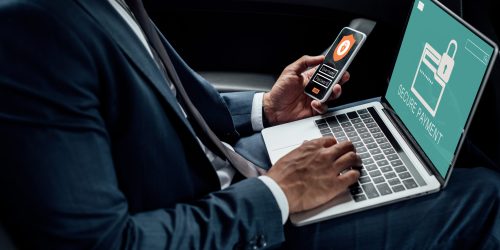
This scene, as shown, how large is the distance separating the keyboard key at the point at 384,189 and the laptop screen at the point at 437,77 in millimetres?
93

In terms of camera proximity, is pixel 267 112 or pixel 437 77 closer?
pixel 437 77

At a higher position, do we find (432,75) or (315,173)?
(432,75)

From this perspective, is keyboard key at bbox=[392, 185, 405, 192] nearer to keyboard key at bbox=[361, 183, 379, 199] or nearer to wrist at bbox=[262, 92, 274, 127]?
keyboard key at bbox=[361, 183, 379, 199]

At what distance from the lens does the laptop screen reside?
788 mm

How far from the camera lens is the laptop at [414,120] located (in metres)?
0.80

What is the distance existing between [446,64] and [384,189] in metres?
0.24

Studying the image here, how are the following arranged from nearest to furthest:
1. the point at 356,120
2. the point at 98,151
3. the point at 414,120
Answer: the point at 98,151 → the point at 414,120 → the point at 356,120

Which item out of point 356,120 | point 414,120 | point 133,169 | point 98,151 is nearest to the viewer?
point 98,151

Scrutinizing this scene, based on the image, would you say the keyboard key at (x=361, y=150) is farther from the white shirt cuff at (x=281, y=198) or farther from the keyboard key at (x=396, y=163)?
the white shirt cuff at (x=281, y=198)

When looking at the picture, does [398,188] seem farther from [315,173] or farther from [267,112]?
[267,112]

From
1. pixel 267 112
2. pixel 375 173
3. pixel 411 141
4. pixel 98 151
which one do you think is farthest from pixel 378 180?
pixel 98 151

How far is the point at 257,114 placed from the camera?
1.12 meters

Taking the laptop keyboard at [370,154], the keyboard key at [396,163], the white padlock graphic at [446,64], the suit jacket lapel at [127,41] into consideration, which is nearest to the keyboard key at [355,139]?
the laptop keyboard at [370,154]

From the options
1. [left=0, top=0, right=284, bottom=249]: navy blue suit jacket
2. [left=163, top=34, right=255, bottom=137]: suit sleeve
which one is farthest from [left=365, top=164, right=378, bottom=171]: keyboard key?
[left=163, top=34, right=255, bottom=137]: suit sleeve
